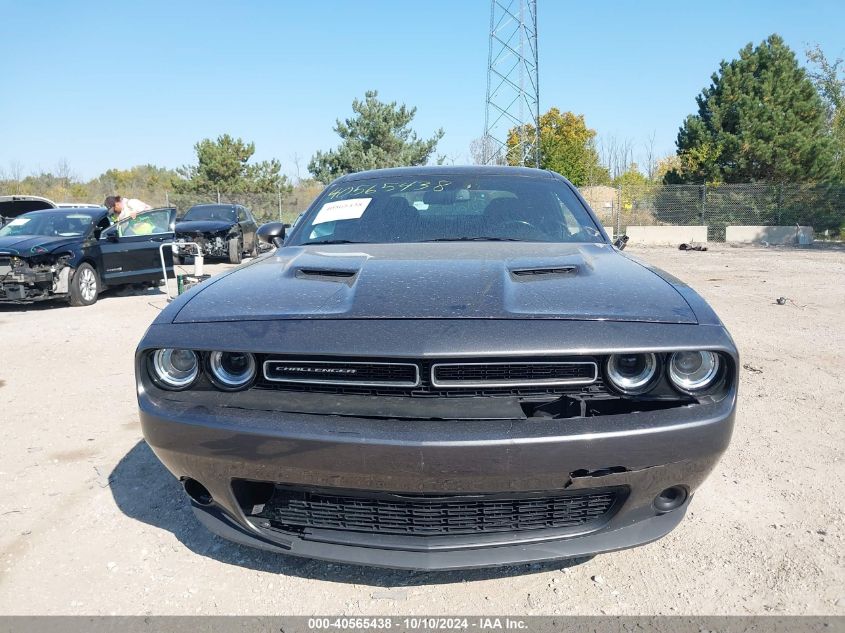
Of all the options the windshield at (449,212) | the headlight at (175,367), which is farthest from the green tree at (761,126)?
the headlight at (175,367)

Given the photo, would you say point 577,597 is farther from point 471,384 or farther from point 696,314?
point 696,314

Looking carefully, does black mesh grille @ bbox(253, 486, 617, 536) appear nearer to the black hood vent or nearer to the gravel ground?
the gravel ground

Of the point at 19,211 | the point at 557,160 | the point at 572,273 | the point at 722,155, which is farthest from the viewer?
the point at 557,160

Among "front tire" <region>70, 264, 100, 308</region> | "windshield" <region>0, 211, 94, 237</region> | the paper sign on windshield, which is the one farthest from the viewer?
"windshield" <region>0, 211, 94, 237</region>

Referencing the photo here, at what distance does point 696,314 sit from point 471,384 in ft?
2.48

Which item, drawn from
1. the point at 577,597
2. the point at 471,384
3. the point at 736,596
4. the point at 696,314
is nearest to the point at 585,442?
the point at 471,384

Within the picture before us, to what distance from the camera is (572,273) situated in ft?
7.30

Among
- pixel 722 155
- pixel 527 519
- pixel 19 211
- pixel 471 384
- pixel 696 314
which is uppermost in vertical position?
pixel 722 155

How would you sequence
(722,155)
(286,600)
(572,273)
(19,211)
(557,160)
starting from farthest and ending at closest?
(557,160), (722,155), (19,211), (572,273), (286,600)

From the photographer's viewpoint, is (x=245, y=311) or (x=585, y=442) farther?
(x=245, y=311)

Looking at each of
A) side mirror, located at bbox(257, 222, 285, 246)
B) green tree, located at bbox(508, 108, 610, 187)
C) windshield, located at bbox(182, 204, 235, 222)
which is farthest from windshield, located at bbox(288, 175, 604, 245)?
green tree, located at bbox(508, 108, 610, 187)

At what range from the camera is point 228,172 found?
1364 inches

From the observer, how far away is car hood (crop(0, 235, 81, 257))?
8.16 meters

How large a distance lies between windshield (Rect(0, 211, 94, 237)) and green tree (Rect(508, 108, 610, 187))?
1810 cm
